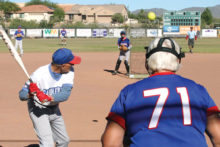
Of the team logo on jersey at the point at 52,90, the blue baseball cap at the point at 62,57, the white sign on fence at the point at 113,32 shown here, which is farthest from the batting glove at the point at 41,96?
the white sign on fence at the point at 113,32

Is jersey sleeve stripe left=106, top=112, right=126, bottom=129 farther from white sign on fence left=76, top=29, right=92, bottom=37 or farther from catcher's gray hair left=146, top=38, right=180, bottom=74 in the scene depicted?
white sign on fence left=76, top=29, right=92, bottom=37

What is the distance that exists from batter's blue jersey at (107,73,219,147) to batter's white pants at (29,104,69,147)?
2.78 meters

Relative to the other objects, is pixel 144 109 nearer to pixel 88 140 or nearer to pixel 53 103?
pixel 53 103

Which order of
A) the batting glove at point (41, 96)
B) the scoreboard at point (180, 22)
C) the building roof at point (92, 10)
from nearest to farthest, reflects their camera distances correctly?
1. the batting glove at point (41, 96)
2. the scoreboard at point (180, 22)
3. the building roof at point (92, 10)

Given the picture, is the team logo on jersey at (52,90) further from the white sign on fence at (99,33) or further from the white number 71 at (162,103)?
the white sign on fence at (99,33)

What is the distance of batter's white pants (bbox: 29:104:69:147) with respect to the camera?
5117 mm

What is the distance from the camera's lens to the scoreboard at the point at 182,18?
6203cm

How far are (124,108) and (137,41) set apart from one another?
578 inches

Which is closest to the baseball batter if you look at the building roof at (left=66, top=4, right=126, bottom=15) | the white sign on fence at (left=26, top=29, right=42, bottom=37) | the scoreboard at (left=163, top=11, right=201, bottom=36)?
the white sign on fence at (left=26, top=29, right=42, bottom=37)

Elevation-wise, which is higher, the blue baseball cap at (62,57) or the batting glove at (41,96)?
the blue baseball cap at (62,57)

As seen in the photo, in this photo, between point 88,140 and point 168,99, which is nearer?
point 168,99

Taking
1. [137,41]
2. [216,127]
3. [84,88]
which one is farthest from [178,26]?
[216,127]

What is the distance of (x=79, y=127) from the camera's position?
806 cm

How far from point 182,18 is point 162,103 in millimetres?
62657
